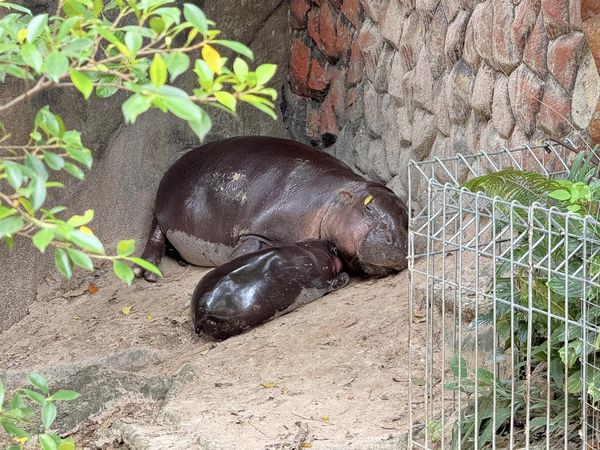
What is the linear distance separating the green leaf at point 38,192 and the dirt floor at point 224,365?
190cm

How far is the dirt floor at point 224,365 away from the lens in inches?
144

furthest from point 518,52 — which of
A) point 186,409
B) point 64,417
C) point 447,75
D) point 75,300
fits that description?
point 75,300

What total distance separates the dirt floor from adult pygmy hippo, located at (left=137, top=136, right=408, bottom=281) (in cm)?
26

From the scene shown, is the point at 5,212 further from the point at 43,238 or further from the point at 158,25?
the point at 158,25

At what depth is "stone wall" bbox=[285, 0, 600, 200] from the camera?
144 inches

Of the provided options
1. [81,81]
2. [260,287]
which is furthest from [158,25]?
[260,287]

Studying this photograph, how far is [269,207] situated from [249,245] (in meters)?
0.25

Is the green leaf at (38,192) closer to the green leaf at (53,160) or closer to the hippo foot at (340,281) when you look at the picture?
the green leaf at (53,160)

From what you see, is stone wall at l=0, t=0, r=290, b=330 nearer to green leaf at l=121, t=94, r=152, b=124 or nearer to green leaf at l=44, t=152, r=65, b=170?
green leaf at l=44, t=152, r=65, b=170

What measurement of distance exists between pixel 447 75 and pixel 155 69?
317 cm

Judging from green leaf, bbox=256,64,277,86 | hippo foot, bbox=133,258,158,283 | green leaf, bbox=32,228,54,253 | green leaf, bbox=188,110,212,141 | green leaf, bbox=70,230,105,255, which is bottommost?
hippo foot, bbox=133,258,158,283

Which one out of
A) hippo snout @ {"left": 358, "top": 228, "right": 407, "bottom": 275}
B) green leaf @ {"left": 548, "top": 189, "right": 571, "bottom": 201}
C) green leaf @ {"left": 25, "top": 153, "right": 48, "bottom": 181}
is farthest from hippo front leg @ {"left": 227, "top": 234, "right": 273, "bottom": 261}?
green leaf @ {"left": 25, "top": 153, "right": 48, "bottom": 181}

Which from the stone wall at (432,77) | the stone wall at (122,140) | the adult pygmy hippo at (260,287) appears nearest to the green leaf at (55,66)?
the stone wall at (432,77)

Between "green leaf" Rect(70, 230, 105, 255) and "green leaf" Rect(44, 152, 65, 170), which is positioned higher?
"green leaf" Rect(44, 152, 65, 170)
